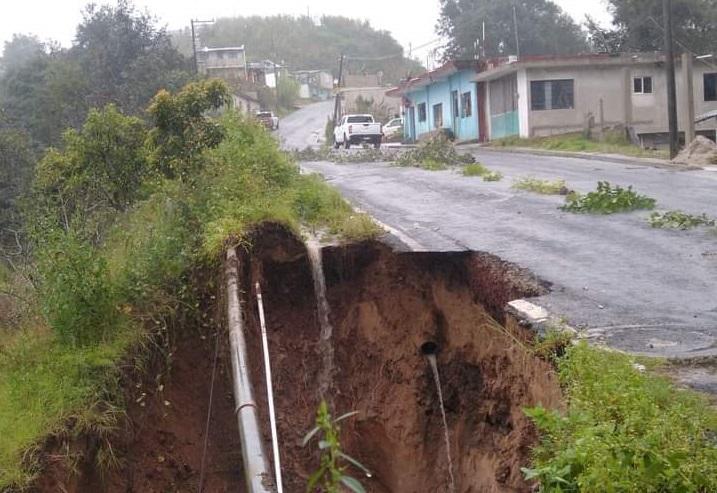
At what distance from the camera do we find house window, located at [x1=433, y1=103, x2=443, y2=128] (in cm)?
4512

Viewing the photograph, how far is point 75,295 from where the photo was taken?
29.9 feet

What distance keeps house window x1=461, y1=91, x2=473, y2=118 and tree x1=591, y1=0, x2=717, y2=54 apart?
9382 mm

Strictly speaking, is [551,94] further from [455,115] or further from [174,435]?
[174,435]

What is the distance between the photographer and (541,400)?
6535mm

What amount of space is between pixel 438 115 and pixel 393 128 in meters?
10.8

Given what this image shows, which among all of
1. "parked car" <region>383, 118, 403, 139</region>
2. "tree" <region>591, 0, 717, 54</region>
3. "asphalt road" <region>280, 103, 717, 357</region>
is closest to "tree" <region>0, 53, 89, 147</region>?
"asphalt road" <region>280, 103, 717, 357</region>

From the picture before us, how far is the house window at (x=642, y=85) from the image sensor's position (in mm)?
35156

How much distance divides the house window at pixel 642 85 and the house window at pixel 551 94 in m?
2.44

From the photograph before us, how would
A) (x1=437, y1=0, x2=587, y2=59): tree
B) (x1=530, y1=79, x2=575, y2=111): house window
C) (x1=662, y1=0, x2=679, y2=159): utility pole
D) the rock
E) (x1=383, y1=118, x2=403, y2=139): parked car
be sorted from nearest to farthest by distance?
the rock < (x1=662, y1=0, x2=679, y2=159): utility pole < (x1=530, y1=79, x2=575, y2=111): house window < (x1=383, y1=118, x2=403, y2=139): parked car < (x1=437, y1=0, x2=587, y2=59): tree

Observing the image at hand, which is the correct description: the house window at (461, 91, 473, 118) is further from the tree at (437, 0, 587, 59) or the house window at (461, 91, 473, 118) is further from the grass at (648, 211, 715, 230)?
the grass at (648, 211, 715, 230)

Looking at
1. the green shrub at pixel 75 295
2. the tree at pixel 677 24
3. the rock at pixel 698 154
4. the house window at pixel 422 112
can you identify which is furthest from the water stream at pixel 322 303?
the house window at pixel 422 112

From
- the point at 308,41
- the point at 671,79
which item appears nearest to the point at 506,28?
the point at 671,79

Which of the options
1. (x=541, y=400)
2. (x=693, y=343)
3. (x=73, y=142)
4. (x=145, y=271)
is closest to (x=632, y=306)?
(x=693, y=343)

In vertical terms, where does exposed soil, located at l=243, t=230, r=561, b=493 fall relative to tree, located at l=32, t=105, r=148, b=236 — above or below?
below
